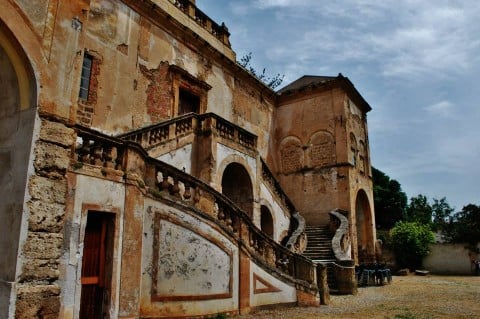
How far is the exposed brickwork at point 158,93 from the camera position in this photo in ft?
44.5

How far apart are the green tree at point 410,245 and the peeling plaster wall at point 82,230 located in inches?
949

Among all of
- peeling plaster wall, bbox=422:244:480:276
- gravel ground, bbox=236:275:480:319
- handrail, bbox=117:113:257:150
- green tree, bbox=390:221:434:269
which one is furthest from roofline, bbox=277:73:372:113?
peeling plaster wall, bbox=422:244:480:276

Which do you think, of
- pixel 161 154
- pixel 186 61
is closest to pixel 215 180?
pixel 161 154

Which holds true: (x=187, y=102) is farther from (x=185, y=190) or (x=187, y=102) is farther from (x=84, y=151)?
(x=84, y=151)

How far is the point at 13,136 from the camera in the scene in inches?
198

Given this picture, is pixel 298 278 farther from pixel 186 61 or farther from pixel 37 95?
pixel 186 61

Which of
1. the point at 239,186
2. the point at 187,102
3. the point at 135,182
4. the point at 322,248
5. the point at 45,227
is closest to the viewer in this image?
the point at 45,227

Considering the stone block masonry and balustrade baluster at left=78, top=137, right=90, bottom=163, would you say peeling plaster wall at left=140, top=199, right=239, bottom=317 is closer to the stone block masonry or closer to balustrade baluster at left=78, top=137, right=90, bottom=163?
balustrade baluster at left=78, top=137, right=90, bottom=163

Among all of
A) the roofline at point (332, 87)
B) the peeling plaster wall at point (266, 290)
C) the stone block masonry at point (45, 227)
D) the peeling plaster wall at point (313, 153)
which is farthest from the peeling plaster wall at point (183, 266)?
the roofline at point (332, 87)

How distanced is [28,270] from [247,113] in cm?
1513

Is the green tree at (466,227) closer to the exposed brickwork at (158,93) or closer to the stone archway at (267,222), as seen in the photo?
the stone archway at (267,222)

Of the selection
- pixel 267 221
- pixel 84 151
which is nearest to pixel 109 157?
pixel 84 151

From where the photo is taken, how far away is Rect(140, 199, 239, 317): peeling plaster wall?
683 cm

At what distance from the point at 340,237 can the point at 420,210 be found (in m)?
29.9
